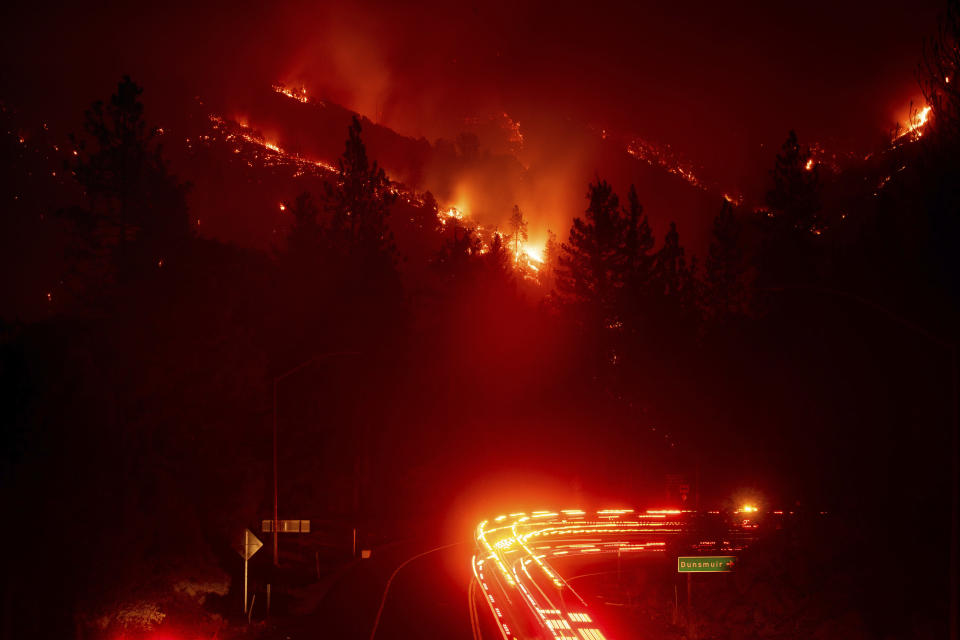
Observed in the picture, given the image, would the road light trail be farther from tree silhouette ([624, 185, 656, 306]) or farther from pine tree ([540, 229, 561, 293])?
pine tree ([540, 229, 561, 293])

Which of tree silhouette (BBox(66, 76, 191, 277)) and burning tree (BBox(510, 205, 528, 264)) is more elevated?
burning tree (BBox(510, 205, 528, 264))

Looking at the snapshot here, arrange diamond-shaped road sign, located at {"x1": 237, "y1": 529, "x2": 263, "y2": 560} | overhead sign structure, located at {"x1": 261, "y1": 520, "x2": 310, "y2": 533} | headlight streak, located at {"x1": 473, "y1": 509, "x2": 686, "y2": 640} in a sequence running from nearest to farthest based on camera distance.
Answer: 1. headlight streak, located at {"x1": 473, "y1": 509, "x2": 686, "y2": 640}
2. diamond-shaped road sign, located at {"x1": 237, "y1": 529, "x2": 263, "y2": 560}
3. overhead sign structure, located at {"x1": 261, "y1": 520, "x2": 310, "y2": 533}

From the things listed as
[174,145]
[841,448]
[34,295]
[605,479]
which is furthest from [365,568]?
[174,145]

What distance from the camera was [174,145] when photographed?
7200 inches

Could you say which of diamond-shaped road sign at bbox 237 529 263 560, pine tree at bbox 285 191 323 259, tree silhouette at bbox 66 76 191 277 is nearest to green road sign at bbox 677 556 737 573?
diamond-shaped road sign at bbox 237 529 263 560

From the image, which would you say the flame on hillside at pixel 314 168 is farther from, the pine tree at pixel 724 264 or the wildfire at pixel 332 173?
the pine tree at pixel 724 264

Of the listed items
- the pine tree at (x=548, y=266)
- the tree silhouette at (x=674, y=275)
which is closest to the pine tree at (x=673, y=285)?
the tree silhouette at (x=674, y=275)

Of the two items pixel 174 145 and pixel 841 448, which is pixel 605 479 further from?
pixel 174 145

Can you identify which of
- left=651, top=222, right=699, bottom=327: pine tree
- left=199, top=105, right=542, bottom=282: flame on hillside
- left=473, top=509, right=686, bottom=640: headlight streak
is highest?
left=199, top=105, right=542, bottom=282: flame on hillside

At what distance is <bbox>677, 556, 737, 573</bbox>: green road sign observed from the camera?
2425cm

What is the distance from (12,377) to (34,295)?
74.7 m

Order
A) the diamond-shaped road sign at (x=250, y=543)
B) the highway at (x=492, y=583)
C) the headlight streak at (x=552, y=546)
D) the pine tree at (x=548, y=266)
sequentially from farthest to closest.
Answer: the pine tree at (x=548, y=266), the diamond-shaped road sign at (x=250, y=543), the highway at (x=492, y=583), the headlight streak at (x=552, y=546)

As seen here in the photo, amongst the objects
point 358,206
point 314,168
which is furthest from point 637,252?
point 314,168

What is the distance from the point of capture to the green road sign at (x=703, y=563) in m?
24.2
